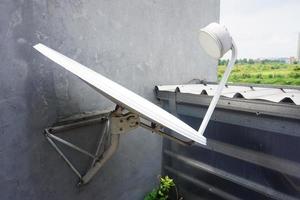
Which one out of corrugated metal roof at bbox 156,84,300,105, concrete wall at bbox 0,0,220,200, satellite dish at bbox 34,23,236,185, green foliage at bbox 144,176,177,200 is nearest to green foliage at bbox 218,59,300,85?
corrugated metal roof at bbox 156,84,300,105

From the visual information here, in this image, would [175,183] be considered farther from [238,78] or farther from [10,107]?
[10,107]

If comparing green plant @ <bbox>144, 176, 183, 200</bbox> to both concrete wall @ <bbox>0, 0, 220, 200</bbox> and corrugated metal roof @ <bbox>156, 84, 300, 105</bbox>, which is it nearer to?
concrete wall @ <bbox>0, 0, 220, 200</bbox>

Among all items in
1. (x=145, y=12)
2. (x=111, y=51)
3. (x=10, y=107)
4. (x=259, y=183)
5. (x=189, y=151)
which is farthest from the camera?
(x=189, y=151)

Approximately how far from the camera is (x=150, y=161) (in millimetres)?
3453

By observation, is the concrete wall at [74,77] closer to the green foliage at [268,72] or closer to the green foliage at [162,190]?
the green foliage at [162,190]

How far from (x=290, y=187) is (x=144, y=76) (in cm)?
201

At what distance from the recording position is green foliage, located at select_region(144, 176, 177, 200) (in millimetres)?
3383

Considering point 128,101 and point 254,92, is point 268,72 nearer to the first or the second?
point 254,92

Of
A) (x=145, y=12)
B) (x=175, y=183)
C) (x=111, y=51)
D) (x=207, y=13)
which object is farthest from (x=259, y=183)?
(x=207, y=13)

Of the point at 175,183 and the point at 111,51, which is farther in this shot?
the point at 175,183

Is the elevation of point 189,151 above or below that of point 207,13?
below

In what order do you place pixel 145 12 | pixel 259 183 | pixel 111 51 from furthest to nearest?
pixel 145 12 < pixel 111 51 < pixel 259 183

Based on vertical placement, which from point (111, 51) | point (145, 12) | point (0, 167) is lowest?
point (0, 167)

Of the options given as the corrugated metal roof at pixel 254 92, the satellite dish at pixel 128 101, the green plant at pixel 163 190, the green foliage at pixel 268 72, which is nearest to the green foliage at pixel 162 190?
the green plant at pixel 163 190
